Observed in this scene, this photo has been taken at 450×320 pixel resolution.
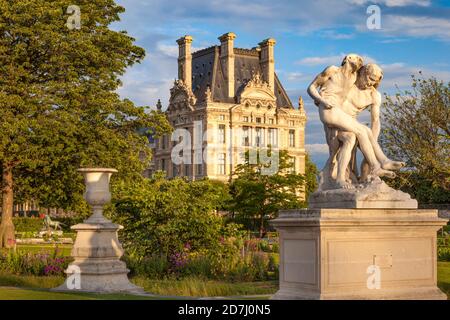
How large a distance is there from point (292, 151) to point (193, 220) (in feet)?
306

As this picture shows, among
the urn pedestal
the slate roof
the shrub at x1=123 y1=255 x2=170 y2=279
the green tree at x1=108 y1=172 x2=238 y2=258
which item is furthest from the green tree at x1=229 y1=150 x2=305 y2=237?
the slate roof

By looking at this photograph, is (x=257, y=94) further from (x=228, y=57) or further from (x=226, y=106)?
(x=228, y=57)

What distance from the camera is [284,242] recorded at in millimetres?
13586

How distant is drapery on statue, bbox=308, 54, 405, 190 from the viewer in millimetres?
14008

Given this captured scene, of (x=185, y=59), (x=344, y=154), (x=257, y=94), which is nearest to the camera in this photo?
(x=344, y=154)

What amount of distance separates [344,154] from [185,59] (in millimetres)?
101112

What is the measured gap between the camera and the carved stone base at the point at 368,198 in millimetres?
13219

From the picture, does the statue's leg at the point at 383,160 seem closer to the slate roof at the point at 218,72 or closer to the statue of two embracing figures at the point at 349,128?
the statue of two embracing figures at the point at 349,128

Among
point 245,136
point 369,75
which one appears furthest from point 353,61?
point 245,136

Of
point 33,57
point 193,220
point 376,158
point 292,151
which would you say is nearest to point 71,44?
point 33,57

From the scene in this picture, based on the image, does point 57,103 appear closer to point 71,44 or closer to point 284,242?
point 71,44

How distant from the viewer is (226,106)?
111 m

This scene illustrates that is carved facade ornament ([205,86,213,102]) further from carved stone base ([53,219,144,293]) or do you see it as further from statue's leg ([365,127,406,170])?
statue's leg ([365,127,406,170])

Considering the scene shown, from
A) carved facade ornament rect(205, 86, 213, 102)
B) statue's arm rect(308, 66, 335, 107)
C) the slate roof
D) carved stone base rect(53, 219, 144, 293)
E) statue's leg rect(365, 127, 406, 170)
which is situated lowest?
carved stone base rect(53, 219, 144, 293)
